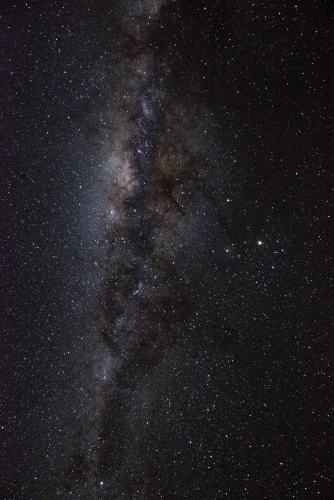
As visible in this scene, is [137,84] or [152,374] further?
[152,374]

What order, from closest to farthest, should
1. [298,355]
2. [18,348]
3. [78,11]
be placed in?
[78,11] → [298,355] → [18,348]

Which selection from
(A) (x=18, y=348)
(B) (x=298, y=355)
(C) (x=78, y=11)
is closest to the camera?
(C) (x=78, y=11)

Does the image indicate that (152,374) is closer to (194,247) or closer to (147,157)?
(194,247)

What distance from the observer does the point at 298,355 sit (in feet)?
6.34

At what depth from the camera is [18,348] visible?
2094mm

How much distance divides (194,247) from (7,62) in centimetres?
145

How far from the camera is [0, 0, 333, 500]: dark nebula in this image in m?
1.81

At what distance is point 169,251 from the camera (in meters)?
1.95

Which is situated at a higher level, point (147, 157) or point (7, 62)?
point (7, 62)

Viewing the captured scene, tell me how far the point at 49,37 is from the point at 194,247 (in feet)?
4.53

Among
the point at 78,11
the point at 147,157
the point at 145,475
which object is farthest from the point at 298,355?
the point at 78,11

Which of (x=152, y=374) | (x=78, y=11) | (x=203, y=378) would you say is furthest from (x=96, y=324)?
(x=78, y=11)

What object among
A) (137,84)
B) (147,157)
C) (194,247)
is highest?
(137,84)

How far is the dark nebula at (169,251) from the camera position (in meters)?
1.81
